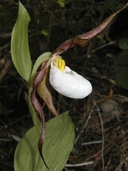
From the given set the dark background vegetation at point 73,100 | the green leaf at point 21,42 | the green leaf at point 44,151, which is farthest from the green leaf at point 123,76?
the green leaf at point 21,42

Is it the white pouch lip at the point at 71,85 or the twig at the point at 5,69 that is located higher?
the white pouch lip at the point at 71,85

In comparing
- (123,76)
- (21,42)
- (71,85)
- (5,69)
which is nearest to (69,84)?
(71,85)

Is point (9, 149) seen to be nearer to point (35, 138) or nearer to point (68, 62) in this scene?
point (35, 138)

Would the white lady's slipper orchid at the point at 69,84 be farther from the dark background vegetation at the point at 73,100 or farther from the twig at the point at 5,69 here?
the twig at the point at 5,69

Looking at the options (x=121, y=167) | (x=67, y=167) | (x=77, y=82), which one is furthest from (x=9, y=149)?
(x=77, y=82)

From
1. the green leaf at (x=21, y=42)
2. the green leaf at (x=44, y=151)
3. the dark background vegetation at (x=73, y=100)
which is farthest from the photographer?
the dark background vegetation at (x=73, y=100)

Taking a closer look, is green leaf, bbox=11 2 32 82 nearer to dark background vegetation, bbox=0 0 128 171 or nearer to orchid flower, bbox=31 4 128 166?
orchid flower, bbox=31 4 128 166
